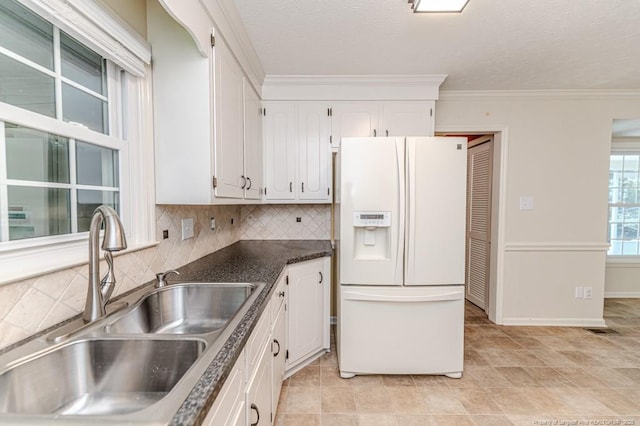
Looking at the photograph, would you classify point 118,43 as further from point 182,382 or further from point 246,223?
point 246,223

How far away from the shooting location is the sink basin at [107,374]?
0.82 metres

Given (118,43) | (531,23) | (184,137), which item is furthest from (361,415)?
(531,23)

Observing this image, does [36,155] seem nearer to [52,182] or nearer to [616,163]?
[52,182]

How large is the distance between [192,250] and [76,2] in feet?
4.53

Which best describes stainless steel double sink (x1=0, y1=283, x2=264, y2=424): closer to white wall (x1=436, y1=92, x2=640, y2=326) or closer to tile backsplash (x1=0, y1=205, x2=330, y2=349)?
tile backsplash (x1=0, y1=205, x2=330, y2=349)

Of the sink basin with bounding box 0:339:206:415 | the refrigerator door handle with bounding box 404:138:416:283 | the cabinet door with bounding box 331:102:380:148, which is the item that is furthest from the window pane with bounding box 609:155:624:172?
the sink basin with bounding box 0:339:206:415

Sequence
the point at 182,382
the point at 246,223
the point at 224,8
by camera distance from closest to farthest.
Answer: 1. the point at 182,382
2. the point at 224,8
3. the point at 246,223

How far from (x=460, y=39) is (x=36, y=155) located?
2.37 metres

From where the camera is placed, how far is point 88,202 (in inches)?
50.0

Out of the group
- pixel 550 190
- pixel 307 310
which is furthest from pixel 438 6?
pixel 550 190

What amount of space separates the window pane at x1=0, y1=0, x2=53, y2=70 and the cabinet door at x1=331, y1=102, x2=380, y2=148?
6.43 feet

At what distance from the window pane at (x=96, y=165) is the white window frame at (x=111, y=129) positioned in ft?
0.11

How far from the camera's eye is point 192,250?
6.52 ft

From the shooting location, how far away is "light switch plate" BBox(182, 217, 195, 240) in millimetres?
1851
